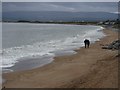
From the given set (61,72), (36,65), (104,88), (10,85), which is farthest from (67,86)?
(36,65)

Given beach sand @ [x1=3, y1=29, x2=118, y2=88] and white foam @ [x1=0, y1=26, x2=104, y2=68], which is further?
white foam @ [x1=0, y1=26, x2=104, y2=68]

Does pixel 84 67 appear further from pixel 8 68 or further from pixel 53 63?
pixel 8 68

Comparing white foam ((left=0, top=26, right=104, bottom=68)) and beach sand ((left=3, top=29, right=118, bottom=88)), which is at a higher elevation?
beach sand ((left=3, top=29, right=118, bottom=88))

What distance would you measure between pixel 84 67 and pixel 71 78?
12.5 ft

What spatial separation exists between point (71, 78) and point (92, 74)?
1197 mm

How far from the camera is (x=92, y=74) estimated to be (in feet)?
56.6

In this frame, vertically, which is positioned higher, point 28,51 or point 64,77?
point 64,77

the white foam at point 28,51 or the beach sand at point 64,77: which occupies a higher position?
the beach sand at point 64,77

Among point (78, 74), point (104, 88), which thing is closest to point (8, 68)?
point (78, 74)

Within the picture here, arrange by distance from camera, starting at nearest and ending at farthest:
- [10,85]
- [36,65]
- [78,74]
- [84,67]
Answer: [10,85]
[78,74]
[84,67]
[36,65]

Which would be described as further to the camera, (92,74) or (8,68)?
(8,68)

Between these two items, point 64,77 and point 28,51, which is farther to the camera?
point 28,51

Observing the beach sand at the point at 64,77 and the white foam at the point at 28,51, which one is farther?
the white foam at the point at 28,51

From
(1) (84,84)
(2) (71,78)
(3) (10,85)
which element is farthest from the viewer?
(2) (71,78)
